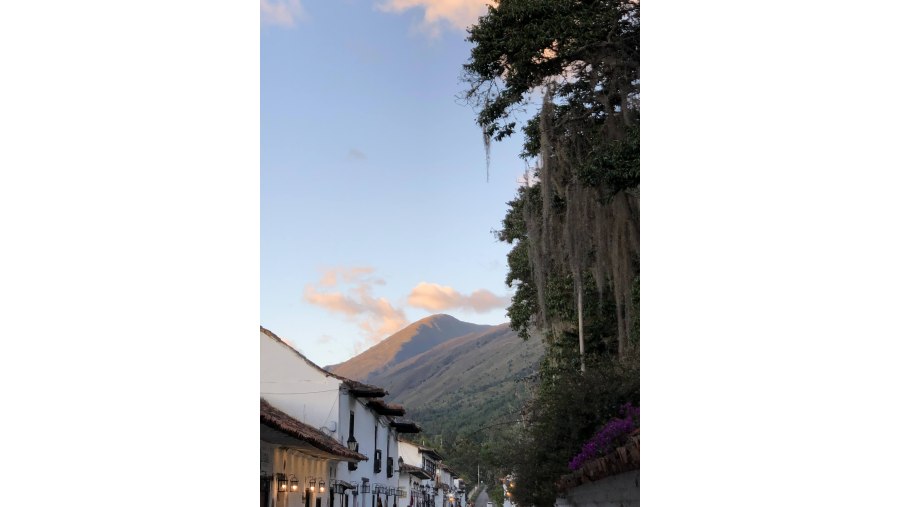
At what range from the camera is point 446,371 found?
327 feet

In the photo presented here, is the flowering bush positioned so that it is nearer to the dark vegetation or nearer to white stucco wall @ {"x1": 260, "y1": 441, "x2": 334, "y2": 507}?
the dark vegetation

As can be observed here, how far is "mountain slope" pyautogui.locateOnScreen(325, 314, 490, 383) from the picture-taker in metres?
76.2

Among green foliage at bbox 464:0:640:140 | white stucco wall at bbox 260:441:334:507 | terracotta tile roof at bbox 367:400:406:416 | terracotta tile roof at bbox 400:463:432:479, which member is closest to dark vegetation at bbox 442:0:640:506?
green foliage at bbox 464:0:640:140

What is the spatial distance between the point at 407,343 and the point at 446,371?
852 cm

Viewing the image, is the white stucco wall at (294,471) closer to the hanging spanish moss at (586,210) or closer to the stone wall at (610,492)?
the stone wall at (610,492)

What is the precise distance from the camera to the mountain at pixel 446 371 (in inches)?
3258

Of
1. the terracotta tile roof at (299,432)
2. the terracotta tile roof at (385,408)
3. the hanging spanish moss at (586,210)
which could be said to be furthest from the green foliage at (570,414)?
the terracotta tile roof at (385,408)

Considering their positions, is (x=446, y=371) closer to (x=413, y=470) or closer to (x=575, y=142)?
(x=413, y=470)

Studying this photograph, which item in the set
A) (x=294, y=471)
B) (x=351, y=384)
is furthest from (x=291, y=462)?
(x=351, y=384)
